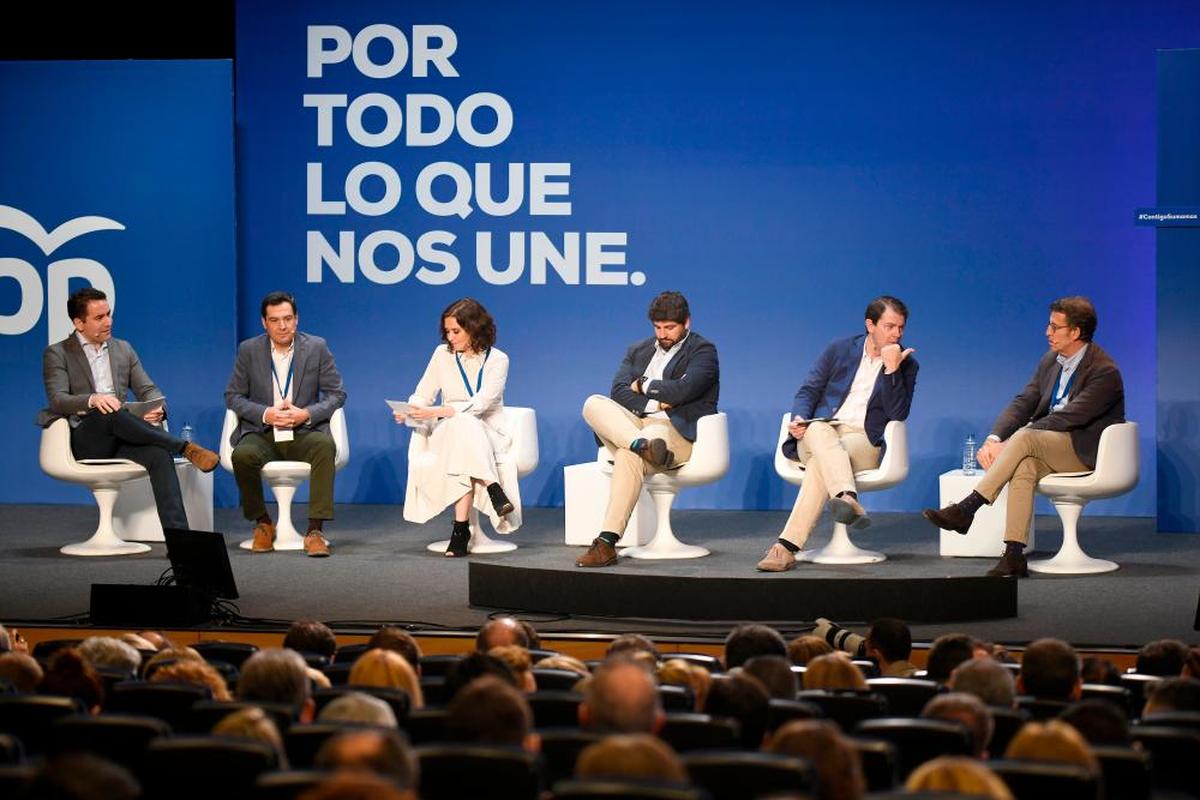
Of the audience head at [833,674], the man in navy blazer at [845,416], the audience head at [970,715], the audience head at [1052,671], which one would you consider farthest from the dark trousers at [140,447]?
the audience head at [970,715]

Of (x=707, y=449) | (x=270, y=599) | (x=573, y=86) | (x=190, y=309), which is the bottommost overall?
(x=270, y=599)

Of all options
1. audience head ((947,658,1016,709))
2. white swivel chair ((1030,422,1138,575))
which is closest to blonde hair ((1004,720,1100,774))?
audience head ((947,658,1016,709))

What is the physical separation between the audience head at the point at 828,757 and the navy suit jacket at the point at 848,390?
4.55 metres

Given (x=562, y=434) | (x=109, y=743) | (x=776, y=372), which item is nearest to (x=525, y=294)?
(x=562, y=434)

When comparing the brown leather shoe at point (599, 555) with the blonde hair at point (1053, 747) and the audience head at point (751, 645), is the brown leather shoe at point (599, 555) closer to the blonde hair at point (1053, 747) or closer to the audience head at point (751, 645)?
the audience head at point (751, 645)

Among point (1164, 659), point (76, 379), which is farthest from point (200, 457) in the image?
point (1164, 659)

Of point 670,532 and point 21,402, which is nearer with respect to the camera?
point 670,532

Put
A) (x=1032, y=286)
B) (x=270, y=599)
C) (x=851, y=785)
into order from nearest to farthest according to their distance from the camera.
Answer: (x=851, y=785), (x=270, y=599), (x=1032, y=286)

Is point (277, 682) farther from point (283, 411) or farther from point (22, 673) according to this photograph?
point (283, 411)

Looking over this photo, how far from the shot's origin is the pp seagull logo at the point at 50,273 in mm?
9000

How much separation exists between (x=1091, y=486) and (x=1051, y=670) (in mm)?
3229

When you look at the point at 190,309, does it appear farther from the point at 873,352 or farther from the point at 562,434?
the point at 873,352

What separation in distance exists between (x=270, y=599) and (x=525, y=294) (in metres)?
3.09

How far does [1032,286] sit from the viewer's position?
866 centimetres
